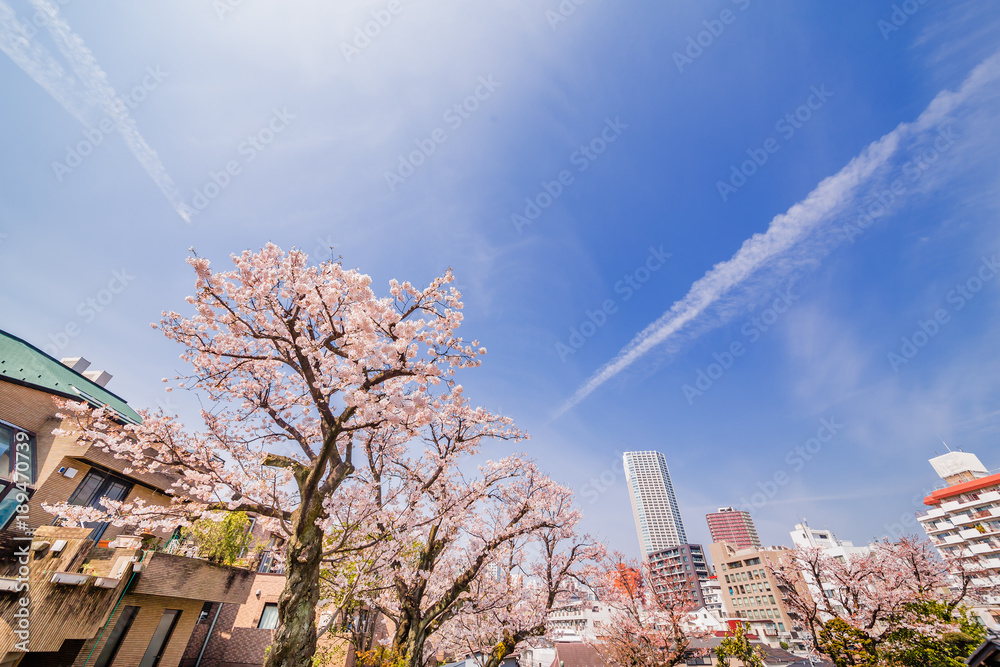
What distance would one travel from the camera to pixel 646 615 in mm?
17906

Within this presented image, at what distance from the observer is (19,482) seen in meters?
9.39

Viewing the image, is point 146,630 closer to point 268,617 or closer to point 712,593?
point 268,617

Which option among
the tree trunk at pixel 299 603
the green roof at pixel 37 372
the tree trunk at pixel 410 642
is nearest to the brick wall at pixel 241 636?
the green roof at pixel 37 372

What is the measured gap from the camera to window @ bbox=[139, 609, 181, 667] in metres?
11.4

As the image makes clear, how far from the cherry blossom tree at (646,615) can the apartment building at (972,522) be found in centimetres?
5924

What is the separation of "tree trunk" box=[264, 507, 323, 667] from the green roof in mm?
10372

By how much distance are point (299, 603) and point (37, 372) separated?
39.7ft

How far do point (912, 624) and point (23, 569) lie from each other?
30.3 meters

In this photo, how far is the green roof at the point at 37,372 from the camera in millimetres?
10352

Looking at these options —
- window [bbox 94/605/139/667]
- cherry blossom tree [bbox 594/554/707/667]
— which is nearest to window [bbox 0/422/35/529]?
window [bbox 94/605/139/667]

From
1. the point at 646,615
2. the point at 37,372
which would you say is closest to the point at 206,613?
the point at 37,372

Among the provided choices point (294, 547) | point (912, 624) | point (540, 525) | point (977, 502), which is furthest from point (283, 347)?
point (977, 502)

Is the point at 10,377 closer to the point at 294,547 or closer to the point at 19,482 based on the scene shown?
the point at 19,482

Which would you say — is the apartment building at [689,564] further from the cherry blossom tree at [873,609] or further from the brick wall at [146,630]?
the brick wall at [146,630]
